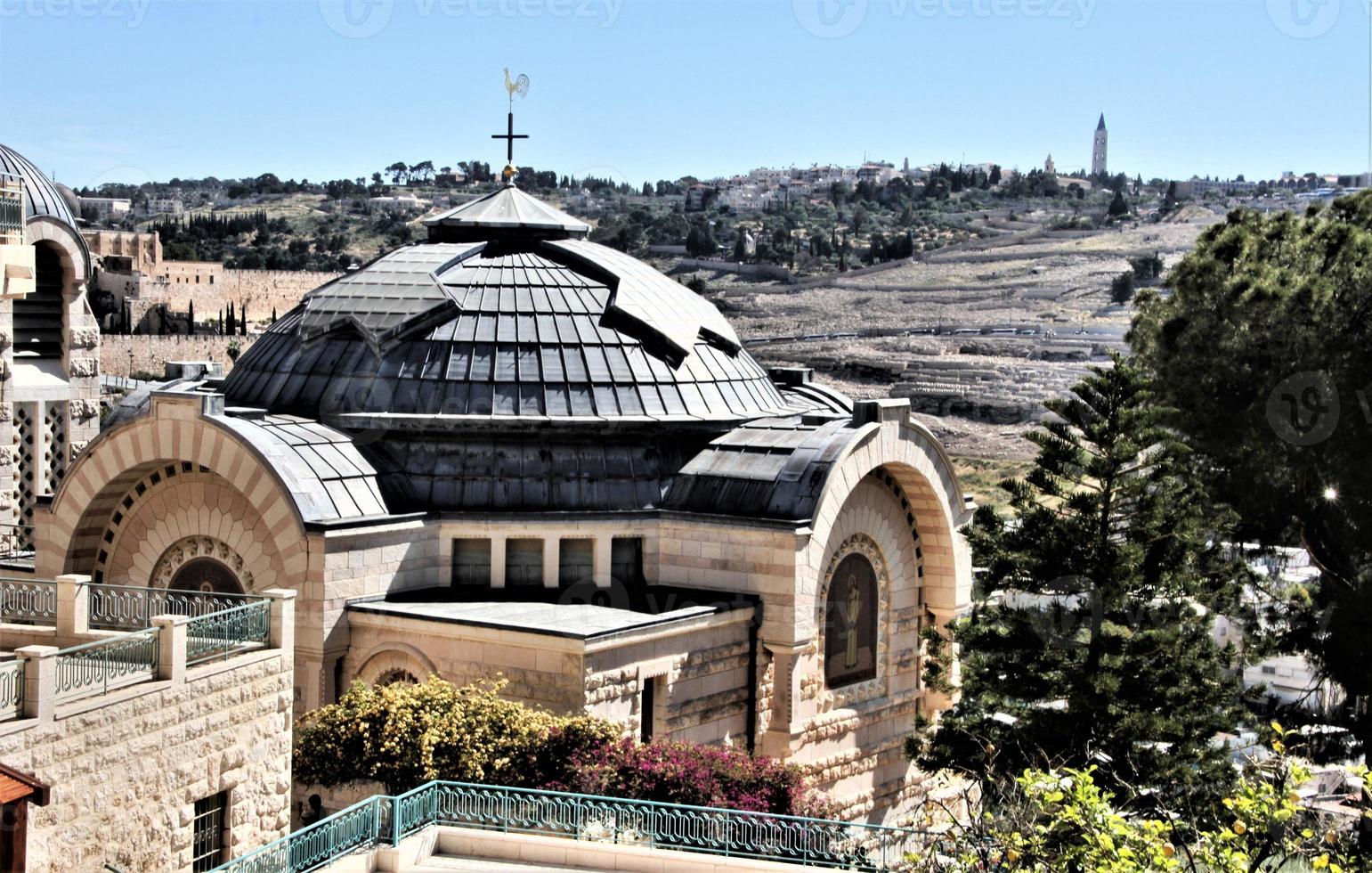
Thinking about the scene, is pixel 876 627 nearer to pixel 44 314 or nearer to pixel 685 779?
pixel 685 779

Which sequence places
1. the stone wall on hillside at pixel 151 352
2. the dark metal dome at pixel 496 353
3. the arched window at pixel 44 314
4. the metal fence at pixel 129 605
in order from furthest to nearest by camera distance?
1. the stone wall on hillside at pixel 151 352
2. the arched window at pixel 44 314
3. the dark metal dome at pixel 496 353
4. the metal fence at pixel 129 605

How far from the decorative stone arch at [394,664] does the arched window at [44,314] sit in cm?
1126

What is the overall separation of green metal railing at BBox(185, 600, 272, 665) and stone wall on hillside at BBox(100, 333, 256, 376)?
79138 mm

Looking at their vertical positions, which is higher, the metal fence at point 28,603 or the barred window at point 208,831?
the metal fence at point 28,603

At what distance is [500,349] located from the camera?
28.5 meters

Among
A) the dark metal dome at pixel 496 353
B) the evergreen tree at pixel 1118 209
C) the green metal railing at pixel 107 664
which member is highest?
the evergreen tree at pixel 1118 209

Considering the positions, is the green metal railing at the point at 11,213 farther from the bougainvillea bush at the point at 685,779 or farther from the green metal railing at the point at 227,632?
the bougainvillea bush at the point at 685,779

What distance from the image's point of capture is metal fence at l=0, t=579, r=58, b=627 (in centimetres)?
1847

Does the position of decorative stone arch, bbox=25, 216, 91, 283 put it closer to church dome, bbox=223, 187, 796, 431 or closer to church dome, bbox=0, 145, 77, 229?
church dome, bbox=0, 145, 77, 229

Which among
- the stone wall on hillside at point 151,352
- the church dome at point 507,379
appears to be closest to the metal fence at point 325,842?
the church dome at point 507,379

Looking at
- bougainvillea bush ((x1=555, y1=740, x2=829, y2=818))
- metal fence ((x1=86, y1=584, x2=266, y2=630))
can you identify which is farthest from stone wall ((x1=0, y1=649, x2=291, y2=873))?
bougainvillea bush ((x1=555, y1=740, x2=829, y2=818))

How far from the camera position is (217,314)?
5172 inches

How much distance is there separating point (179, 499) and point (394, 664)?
15.4 ft

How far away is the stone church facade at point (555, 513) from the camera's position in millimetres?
24875
